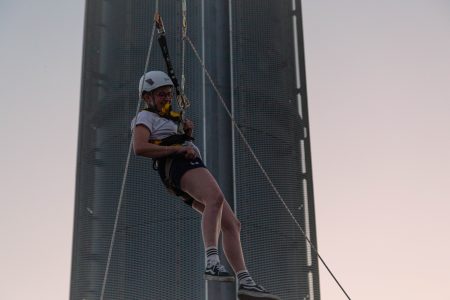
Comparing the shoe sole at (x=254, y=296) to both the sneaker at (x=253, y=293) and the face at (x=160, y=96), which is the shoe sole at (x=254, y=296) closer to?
the sneaker at (x=253, y=293)

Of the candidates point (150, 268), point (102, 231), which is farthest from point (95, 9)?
point (150, 268)

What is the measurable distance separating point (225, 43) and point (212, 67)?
1.06 meters

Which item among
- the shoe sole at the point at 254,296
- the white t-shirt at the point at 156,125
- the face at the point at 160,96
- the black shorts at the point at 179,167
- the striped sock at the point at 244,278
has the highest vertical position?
the face at the point at 160,96

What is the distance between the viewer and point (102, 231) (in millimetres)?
16547

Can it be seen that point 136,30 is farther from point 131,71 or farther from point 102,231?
point 102,231

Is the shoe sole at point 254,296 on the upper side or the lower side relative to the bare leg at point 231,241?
lower

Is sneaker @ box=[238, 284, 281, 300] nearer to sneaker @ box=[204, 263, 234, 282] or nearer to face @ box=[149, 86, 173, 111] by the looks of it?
sneaker @ box=[204, 263, 234, 282]

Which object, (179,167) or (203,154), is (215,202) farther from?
(203,154)

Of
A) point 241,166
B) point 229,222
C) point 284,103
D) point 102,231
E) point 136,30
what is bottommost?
point 229,222

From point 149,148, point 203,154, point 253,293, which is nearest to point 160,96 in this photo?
point 149,148

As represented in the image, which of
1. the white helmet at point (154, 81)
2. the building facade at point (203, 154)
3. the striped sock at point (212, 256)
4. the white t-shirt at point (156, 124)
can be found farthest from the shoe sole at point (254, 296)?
the building facade at point (203, 154)

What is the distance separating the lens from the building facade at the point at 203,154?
15.4 metres

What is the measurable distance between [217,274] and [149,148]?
114 centimetres

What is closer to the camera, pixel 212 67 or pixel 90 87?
pixel 212 67
